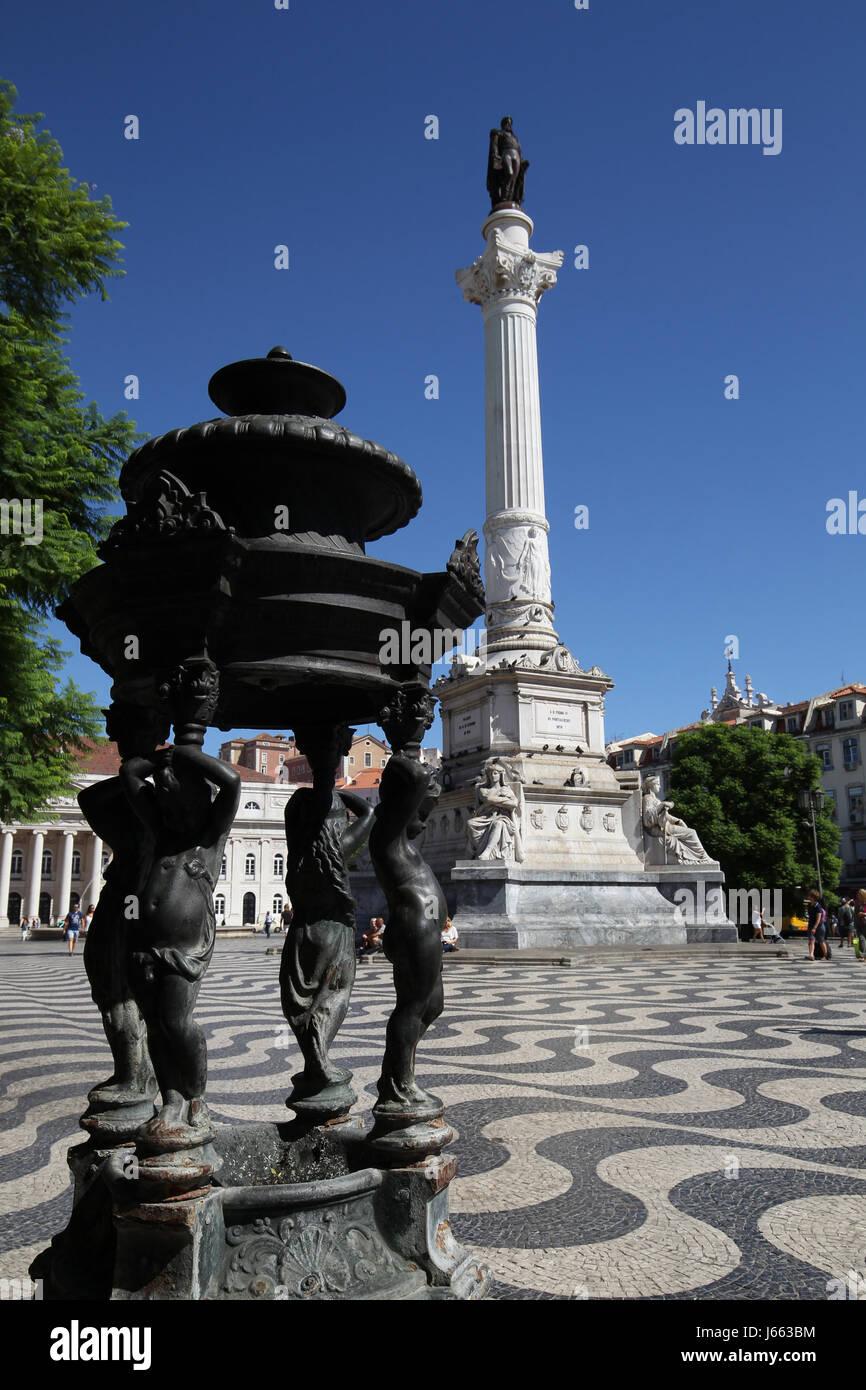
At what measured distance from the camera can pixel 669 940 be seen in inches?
771

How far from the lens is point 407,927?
124 inches

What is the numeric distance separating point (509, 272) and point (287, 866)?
25413 mm

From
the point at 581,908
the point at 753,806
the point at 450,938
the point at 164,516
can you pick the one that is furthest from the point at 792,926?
the point at 164,516

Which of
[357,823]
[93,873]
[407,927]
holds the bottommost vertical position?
[93,873]

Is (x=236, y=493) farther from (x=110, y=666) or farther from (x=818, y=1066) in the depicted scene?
(x=818, y=1066)

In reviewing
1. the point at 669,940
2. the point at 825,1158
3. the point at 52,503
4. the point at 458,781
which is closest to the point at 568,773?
the point at 458,781

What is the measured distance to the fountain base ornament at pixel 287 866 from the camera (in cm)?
272

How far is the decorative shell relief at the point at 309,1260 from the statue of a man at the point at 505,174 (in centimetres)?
2893

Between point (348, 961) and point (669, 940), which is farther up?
point (348, 961)

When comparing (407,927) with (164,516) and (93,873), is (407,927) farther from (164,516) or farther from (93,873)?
(93,873)

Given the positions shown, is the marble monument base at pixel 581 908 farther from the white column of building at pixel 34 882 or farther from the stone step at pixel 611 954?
the white column of building at pixel 34 882

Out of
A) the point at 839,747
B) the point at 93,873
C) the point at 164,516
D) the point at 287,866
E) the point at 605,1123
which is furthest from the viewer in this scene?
the point at 93,873
